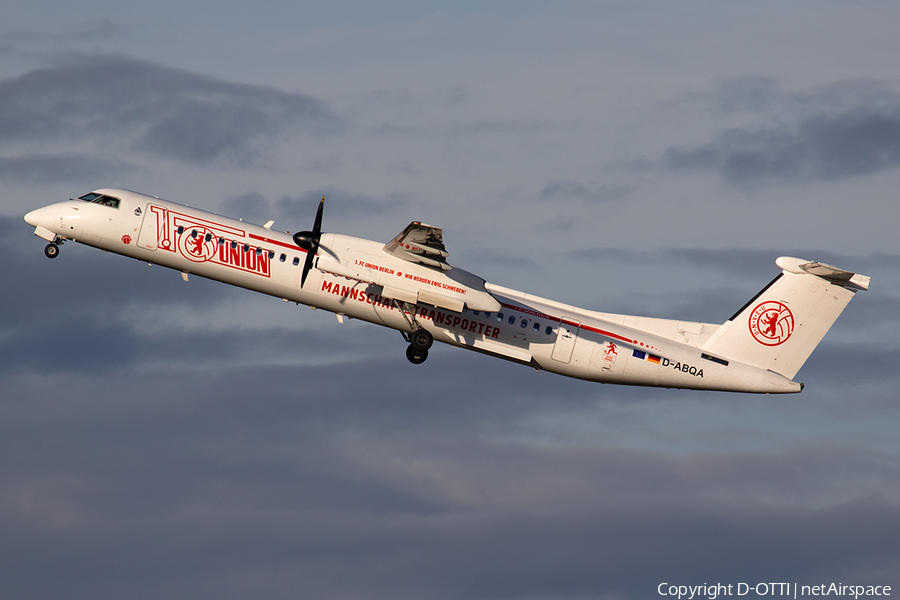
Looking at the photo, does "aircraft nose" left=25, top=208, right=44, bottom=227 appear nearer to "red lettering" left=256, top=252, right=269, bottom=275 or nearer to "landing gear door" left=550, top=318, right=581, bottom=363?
"red lettering" left=256, top=252, right=269, bottom=275

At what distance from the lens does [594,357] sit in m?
33.2

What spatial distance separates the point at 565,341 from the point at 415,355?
15.7 feet

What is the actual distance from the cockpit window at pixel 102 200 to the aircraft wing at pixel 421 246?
855 centimetres

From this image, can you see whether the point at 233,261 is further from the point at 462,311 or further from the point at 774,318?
the point at 774,318

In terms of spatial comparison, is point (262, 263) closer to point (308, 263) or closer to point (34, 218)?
point (308, 263)

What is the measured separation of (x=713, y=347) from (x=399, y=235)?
450 inches

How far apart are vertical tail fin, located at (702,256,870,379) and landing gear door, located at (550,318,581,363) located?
461 centimetres

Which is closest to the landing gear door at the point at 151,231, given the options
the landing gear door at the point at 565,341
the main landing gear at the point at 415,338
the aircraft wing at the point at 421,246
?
the aircraft wing at the point at 421,246

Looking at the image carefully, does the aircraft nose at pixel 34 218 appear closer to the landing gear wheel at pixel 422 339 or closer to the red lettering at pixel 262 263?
the red lettering at pixel 262 263

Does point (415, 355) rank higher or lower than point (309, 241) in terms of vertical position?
lower

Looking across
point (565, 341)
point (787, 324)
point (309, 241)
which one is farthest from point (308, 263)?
point (787, 324)

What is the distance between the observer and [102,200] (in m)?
32.2

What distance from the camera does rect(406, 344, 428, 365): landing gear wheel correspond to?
3297cm

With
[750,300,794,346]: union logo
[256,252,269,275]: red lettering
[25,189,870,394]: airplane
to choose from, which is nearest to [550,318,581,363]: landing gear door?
[25,189,870,394]: airplane
